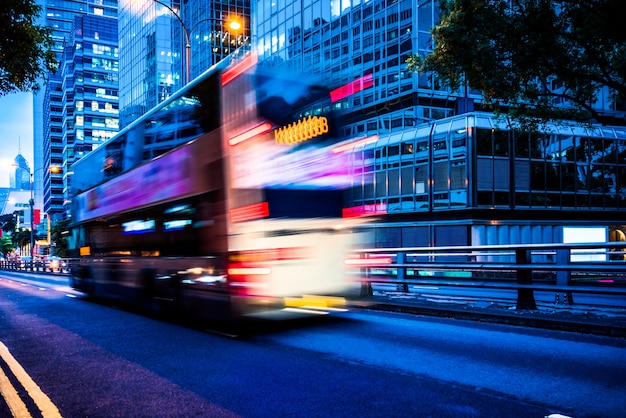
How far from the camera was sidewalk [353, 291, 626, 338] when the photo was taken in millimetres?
7219

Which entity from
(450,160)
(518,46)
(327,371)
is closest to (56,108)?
(450,160)

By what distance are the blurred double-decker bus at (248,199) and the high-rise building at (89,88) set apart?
110 meters

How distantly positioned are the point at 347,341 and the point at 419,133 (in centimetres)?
2773

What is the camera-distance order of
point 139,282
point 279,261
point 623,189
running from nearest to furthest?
point 279,261
point 139,282
point 623,189

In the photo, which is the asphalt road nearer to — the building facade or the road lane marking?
the road lane marking

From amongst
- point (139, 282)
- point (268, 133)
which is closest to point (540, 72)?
point (268, 133)

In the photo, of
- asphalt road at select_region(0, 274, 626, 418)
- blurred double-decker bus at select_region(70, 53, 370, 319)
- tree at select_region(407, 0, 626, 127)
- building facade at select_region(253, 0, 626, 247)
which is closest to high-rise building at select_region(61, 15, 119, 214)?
building facade at select_region(253, 0, 626, 247)

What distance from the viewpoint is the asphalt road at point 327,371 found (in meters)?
4.41

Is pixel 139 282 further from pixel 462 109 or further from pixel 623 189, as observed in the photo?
pixel 623 189

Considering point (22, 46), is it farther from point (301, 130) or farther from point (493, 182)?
point (493, 182)

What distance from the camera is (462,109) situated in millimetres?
36188

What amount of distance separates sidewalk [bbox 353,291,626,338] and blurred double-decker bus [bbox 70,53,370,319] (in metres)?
1.77

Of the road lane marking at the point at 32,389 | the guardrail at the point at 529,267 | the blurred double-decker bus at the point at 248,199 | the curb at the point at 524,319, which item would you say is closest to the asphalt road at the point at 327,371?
the road lane marking at the point at 32,389

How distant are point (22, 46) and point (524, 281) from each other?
12.0 meters
